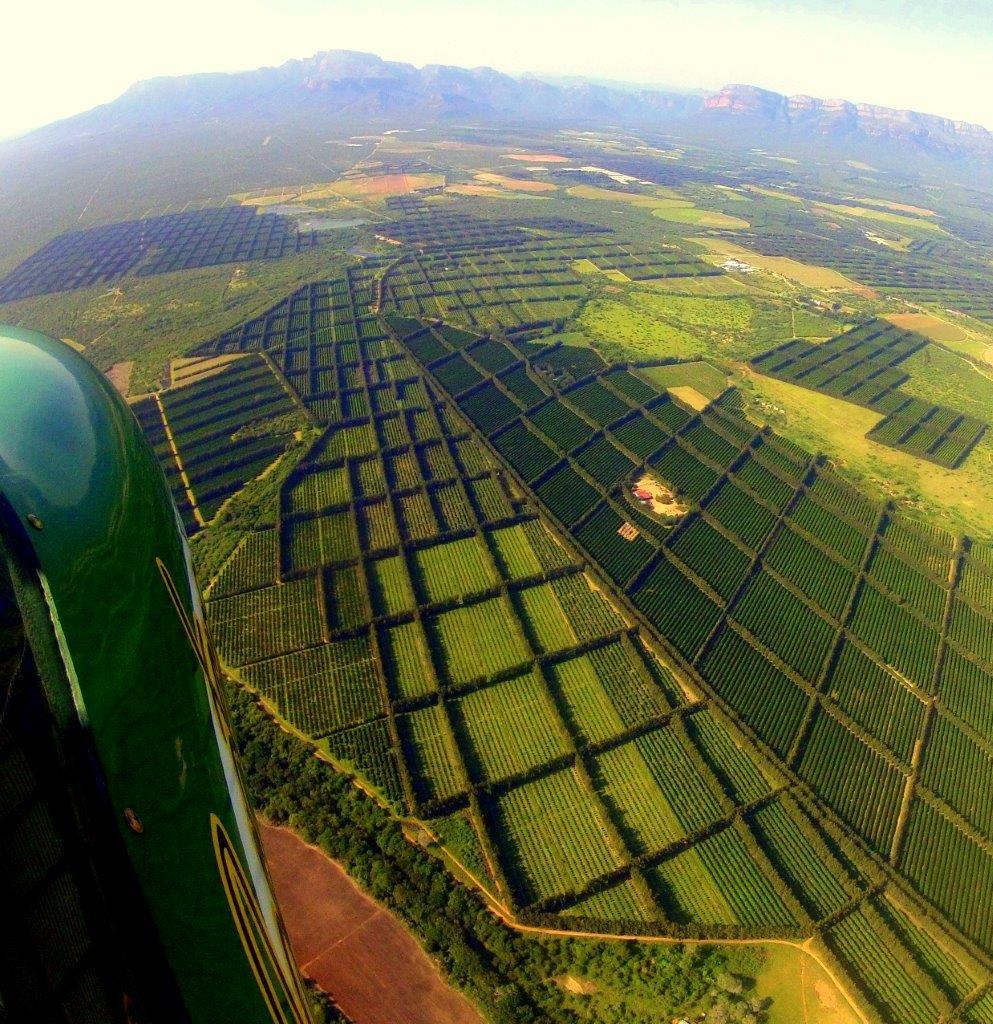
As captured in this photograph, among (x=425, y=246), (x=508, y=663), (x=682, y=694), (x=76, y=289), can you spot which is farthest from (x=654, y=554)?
(x=76, y=289)

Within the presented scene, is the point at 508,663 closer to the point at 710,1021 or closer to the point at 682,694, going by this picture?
the point at 682,694

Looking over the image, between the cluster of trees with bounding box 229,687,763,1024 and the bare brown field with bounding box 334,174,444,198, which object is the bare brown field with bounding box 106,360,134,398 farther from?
the bare brown field with bounding box 334,174,444,198

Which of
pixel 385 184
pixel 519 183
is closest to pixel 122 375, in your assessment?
pixel 385 184

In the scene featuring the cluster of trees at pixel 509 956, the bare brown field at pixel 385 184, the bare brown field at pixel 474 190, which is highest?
the bare brown field at pixel 385 184

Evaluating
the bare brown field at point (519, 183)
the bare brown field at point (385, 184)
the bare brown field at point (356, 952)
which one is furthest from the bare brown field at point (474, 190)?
the bare brown field at point (356, 952)

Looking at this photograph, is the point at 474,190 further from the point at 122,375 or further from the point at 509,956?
the point at 509,956

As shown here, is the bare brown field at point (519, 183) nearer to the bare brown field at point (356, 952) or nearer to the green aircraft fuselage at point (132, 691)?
the bare brown field at point (356, 952)

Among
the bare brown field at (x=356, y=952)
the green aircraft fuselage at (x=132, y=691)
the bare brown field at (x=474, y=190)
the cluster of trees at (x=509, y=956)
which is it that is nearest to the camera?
the green aircraft fuselage at (x=132, y=691)

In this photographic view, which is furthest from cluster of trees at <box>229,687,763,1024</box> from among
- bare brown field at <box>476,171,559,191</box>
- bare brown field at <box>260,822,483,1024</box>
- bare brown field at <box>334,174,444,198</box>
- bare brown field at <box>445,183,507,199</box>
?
bare brown field at <box>476,171,559,191</box>
